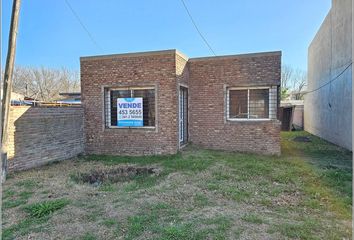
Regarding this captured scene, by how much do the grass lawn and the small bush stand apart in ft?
0.05

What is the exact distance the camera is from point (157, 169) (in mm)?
7043

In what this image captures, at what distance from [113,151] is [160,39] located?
435 inches

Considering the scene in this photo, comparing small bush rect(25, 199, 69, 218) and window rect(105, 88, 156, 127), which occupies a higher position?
window rect(105, 88, 156, 127)

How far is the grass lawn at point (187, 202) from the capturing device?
11.4 ft

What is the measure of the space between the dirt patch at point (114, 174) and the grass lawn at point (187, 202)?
8 centimetres

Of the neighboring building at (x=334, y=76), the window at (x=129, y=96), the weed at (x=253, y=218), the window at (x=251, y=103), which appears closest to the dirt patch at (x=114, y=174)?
the window at (x=129, y=96)

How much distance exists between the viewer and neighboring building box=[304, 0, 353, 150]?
10016mm

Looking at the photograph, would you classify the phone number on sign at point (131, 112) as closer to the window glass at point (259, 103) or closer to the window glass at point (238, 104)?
the window glass at point (238, 104)

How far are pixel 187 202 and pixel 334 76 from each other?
10927 millimetres

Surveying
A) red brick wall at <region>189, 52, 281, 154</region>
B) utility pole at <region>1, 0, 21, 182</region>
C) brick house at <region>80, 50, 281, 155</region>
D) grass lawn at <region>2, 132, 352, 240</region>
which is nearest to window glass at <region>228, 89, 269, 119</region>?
brick house at <region>80, 50, 281, 155</region>

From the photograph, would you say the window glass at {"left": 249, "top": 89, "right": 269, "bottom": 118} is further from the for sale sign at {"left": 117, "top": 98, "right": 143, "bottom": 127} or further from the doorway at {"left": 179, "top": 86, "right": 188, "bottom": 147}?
the for sale sign at {"left": 117, "top": 98, "right": 143, "bottom": 127}

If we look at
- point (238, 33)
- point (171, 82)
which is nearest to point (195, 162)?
point (171, 82)

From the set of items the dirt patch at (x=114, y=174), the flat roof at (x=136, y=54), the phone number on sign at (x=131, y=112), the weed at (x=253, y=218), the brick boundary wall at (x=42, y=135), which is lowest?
the dirt patch at (x=114, y=174)

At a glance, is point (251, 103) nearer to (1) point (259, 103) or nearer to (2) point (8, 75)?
(1) point (259, 103)
